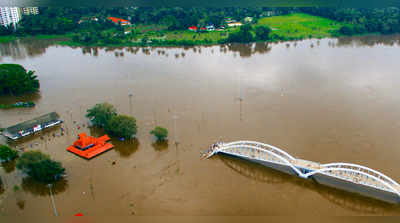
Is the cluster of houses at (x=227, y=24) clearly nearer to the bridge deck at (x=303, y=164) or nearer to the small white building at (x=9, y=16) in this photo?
the small white building at (x=9, y=16)

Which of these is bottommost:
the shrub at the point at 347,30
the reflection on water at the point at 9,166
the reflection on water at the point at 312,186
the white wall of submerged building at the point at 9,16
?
the reflection on water at the point at 312,186

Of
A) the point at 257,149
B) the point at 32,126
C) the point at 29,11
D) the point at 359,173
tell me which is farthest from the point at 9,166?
the point at 29,11

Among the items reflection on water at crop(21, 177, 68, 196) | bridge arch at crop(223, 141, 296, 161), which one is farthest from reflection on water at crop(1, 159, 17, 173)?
bridge arch at crop(223, 141, 296, 161)

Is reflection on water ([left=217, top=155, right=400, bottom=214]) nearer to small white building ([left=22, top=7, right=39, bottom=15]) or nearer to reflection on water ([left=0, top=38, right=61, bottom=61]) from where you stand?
reflection on water ([left=0, top=38, right=61, bottom=61])

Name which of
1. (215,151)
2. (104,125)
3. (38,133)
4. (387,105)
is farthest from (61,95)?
(387,105)

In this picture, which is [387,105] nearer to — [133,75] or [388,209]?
[388,209]

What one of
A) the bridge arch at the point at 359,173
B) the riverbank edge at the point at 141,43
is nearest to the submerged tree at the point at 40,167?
the bridge arch at the point at 359,173
